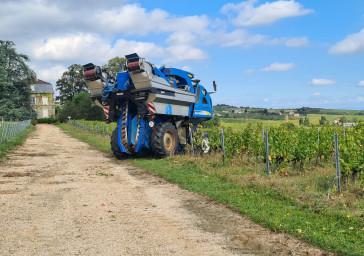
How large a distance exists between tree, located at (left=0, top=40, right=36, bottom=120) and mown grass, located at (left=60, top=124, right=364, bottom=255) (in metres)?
44.9

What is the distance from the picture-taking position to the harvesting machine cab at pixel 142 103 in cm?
1255

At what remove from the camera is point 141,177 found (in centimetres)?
1041

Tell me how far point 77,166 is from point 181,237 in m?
8.23

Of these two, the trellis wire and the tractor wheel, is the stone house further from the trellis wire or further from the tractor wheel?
the tractor wheel

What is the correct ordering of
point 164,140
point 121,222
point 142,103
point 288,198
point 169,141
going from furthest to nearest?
point 169,141 < point 164,140 < point 142,103 < point 288,198 < point 121,222

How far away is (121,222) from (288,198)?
11.2 feet

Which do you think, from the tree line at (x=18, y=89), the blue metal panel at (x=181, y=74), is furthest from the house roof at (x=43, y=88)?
the blue metal panel at (x=181, y=74)

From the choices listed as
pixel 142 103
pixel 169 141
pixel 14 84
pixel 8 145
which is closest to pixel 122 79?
pixel 142 103

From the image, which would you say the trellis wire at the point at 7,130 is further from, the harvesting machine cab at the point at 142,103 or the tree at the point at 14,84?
the tree at the point at 14,84

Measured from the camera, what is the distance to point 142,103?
12914 millimetres

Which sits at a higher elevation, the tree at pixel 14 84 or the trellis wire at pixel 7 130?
the tree at pixel 14 84

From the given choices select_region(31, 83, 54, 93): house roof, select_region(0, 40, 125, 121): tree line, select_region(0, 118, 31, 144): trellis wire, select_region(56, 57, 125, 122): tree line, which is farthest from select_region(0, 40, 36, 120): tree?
select_region(31, 83, 54, 93): house roof

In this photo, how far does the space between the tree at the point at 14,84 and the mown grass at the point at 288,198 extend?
1769 inches

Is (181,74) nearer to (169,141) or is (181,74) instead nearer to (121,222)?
(169,141)
